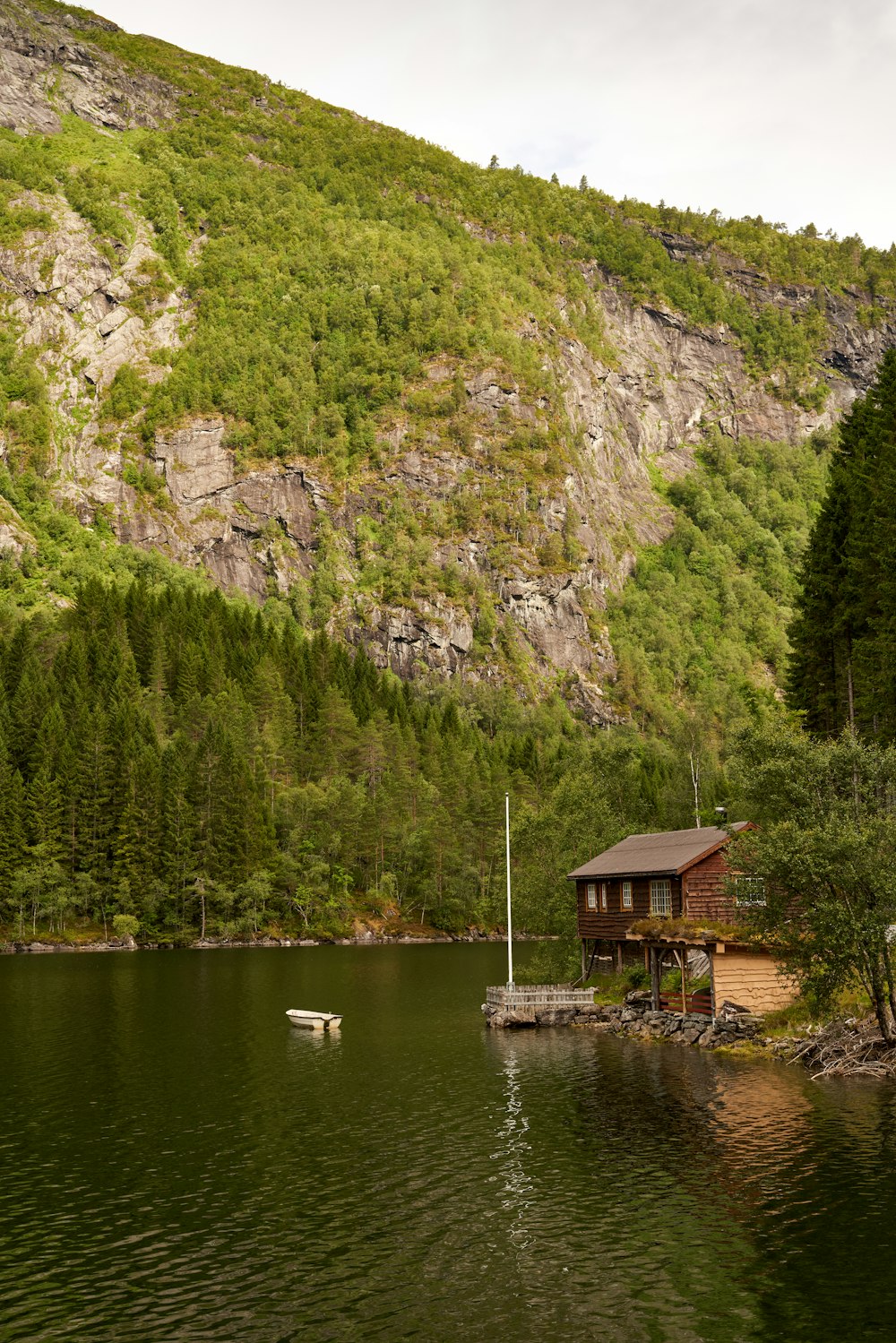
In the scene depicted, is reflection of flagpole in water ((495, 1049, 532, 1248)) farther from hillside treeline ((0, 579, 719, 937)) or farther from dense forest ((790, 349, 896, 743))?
hillside treeline ((0, 579, 719, 937))

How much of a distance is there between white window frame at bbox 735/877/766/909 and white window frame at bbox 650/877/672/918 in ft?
42.3

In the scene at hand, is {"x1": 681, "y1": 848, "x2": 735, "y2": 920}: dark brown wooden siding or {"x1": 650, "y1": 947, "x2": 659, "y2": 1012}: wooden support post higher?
{"x1": 681, "y1": 848, "x2": 735, "y2": 920}: dark brown wooden siding

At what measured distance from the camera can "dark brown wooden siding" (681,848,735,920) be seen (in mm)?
61812

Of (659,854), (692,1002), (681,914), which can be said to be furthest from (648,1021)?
(659,854)

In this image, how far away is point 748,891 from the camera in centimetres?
4922

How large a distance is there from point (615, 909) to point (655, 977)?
6.72 meters

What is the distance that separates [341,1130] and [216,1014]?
3501cm

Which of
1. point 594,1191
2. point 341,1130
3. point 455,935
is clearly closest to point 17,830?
point 455,935

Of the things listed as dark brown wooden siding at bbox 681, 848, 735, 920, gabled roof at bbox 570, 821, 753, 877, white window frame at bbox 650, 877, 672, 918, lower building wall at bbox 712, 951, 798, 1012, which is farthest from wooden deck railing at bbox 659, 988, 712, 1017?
gabled roof at bbox 570, 821, 753, 877

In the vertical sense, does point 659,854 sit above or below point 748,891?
above

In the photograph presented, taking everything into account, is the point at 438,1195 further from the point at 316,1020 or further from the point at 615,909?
the point at 615,909

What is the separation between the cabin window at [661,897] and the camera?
64062mm

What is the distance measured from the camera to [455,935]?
161000 mm

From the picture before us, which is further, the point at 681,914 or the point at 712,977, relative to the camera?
the point at 681,914
